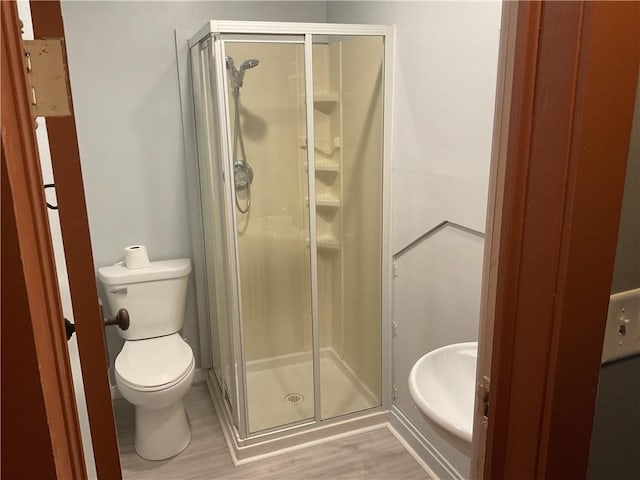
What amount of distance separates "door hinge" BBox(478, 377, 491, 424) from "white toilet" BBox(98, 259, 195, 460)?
5.24ft

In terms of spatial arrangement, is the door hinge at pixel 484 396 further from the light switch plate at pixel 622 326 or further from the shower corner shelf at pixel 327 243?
the shower corner shelf at pixel 327 243

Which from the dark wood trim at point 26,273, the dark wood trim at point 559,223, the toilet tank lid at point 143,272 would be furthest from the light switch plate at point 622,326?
the toilet tank lid at point 143,272

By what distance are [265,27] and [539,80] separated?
1.52m

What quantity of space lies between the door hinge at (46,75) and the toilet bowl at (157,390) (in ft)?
5.60

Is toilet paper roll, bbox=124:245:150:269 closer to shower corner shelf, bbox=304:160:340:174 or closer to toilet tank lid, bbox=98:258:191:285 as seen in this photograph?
toilet tank lid, bbox=98:258:191:285

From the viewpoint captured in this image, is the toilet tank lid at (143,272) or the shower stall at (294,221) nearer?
the shower stall at (294,221)

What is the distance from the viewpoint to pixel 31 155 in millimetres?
671

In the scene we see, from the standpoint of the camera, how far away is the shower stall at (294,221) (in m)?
2.21

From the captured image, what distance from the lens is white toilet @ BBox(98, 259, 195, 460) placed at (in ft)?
7.36

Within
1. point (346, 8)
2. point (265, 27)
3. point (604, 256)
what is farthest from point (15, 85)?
point (346, 8)

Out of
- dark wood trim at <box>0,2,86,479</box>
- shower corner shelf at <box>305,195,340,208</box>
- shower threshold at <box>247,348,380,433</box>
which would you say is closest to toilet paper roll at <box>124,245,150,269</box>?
shower threshold at <box>247,348,380,433</box>

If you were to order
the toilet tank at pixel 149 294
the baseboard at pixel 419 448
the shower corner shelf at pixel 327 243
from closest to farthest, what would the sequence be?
1. the baseboard at pixel 419 448
2. the toilet tank at pixel 149 294
3. the shower corner shelf at pixel 327 243

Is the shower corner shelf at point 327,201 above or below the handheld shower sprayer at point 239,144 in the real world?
below

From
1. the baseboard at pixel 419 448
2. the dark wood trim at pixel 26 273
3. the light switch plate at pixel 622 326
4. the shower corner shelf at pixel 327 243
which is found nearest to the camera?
the dark wood trim at pixel 26 273
